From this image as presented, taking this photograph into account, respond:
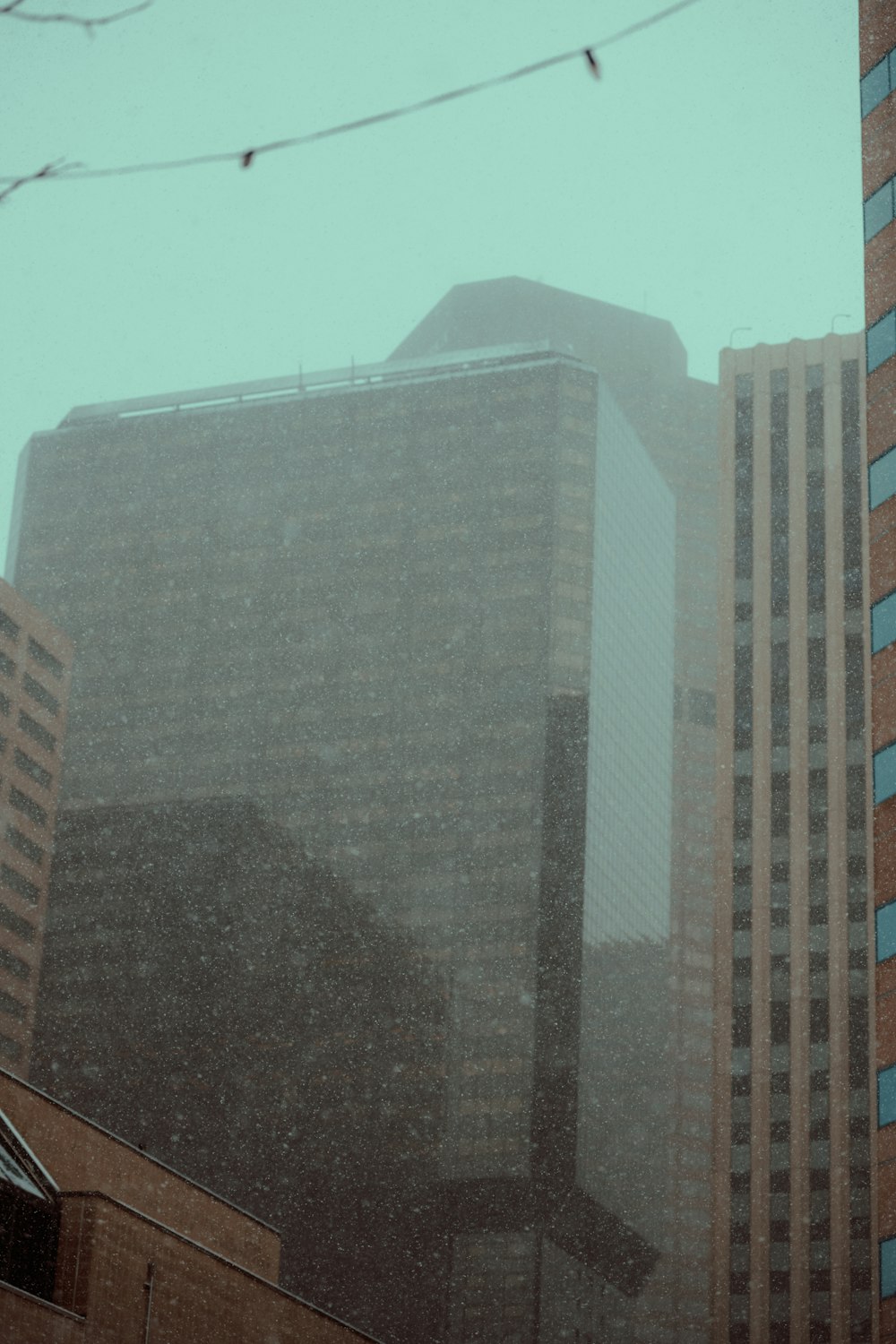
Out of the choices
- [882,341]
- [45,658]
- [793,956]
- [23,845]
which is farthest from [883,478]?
[45,658]

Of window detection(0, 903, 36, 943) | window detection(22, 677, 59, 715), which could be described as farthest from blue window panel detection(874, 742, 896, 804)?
window detection(22, 677, 59, 715)

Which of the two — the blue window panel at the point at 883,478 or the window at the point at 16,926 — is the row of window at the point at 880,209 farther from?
the window at the point at 16,926

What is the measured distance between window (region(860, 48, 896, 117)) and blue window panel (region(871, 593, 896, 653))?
1019cm

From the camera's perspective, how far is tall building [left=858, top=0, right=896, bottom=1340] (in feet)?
108

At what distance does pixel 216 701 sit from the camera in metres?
157

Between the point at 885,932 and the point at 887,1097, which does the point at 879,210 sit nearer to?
the point at 885,932

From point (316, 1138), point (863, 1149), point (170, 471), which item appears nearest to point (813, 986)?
point (863, 1149)

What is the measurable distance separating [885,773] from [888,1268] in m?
8.49

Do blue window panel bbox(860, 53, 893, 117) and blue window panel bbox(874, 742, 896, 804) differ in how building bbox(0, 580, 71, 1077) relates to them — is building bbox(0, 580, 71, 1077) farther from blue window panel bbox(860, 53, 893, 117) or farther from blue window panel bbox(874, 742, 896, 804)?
blue window panel bbox(874, 742, 896, 804)

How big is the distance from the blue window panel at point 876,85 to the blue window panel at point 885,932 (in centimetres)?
1580

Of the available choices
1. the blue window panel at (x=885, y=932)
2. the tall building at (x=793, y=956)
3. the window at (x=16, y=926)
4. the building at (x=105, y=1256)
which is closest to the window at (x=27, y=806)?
the window at (x=16, y=926)

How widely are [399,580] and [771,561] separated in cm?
5179

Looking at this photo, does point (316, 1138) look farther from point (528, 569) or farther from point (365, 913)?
point (528, 569)

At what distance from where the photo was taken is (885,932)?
33.7m
